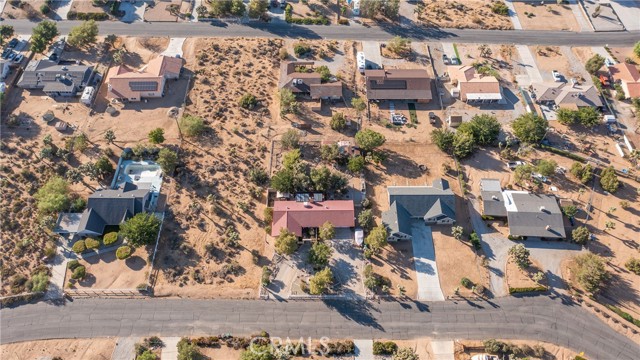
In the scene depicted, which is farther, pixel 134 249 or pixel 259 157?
pixel 259 157

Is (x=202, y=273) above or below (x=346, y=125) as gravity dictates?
below

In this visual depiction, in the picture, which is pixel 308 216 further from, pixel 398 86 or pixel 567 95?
pixel 567 95

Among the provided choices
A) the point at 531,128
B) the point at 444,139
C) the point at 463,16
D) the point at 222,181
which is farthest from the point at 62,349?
the point at 463,16

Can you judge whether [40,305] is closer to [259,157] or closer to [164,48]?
[259,157]

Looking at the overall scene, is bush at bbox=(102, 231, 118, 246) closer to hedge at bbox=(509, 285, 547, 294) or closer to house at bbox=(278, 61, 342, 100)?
house at bbox=(278, 61, 342, 100)

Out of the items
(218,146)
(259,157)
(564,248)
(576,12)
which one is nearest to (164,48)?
(218,146)

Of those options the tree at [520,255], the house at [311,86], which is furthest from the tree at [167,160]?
the tree at [520,255]

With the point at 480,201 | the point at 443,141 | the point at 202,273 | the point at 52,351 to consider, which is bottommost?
the point at 52,351

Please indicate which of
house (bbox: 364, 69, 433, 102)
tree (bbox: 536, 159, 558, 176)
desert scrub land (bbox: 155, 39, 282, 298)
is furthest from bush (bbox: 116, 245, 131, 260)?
tree (bbox: 536, 159, 558, 176)
